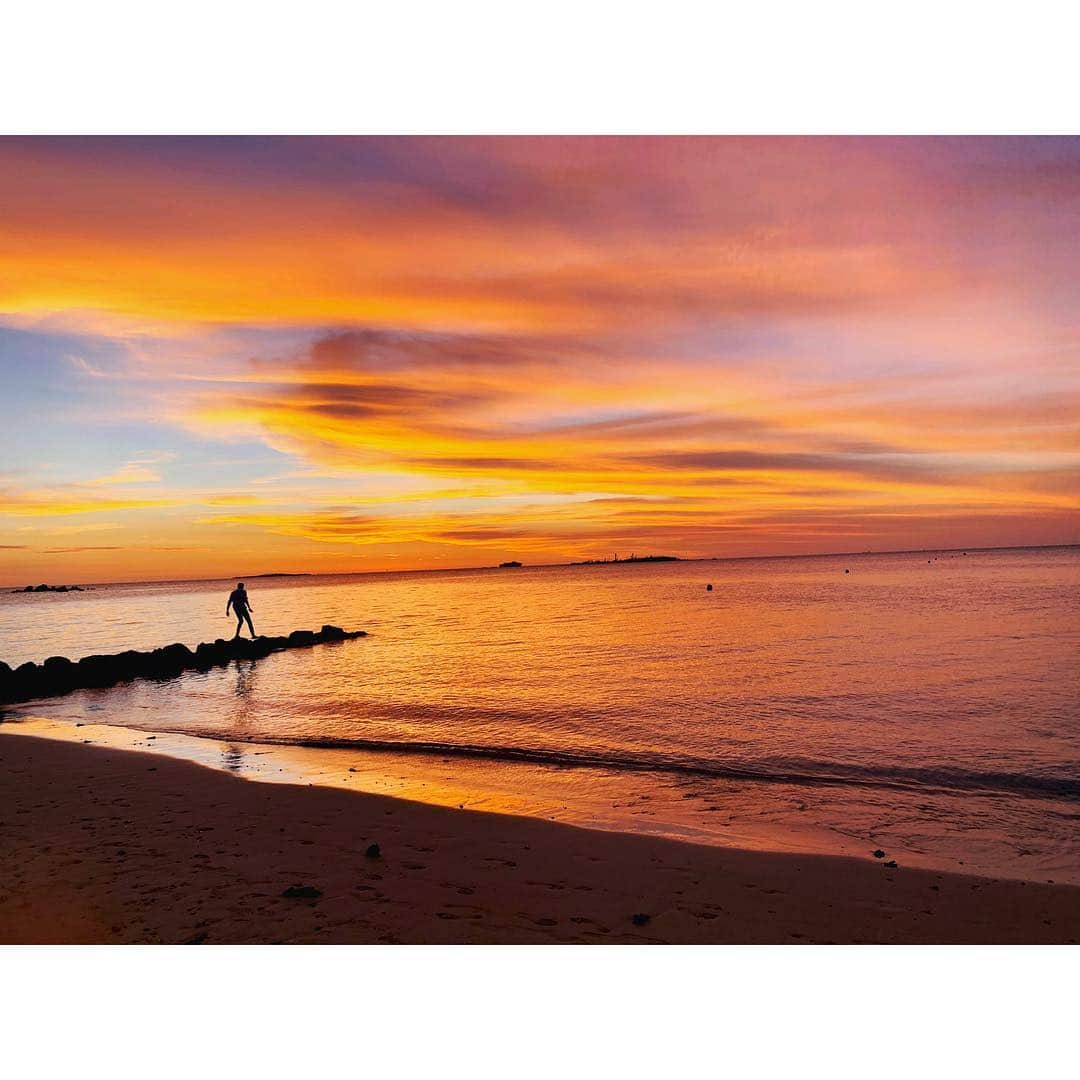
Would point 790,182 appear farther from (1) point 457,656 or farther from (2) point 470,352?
(1) point 457,656

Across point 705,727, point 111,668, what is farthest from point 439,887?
point 111,668

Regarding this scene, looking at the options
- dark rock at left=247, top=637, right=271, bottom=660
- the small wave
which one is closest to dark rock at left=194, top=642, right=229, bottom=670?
dark rock at left=247, top=637, right=271, bottom=660

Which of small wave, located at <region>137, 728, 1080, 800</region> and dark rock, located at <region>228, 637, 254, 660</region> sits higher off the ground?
small wave, located at <region>137, 728, 1080, 800</region>

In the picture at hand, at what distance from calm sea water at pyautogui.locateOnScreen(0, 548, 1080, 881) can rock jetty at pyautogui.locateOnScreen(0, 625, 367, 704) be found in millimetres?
991

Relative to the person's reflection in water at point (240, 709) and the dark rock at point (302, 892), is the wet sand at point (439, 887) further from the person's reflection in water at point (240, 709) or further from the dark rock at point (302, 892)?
the person's reflection in water at point (240, 709)

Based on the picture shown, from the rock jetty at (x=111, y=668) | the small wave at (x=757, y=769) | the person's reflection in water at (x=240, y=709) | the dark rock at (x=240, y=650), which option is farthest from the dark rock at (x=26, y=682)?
the small wave at (x=757, y=769)

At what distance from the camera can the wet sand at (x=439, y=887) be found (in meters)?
4.73

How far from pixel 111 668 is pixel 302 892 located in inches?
620

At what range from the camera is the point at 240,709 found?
1374cm

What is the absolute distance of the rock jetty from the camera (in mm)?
→ 16000

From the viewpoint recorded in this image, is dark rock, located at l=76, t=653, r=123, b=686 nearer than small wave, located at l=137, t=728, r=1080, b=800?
No

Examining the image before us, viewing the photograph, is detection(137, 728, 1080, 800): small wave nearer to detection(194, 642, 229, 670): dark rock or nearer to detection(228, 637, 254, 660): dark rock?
detection(194, 642, 229, 670): dark rock

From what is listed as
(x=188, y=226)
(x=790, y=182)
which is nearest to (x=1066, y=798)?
(x=790, y=182)

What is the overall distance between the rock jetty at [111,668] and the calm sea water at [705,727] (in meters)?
0.99
